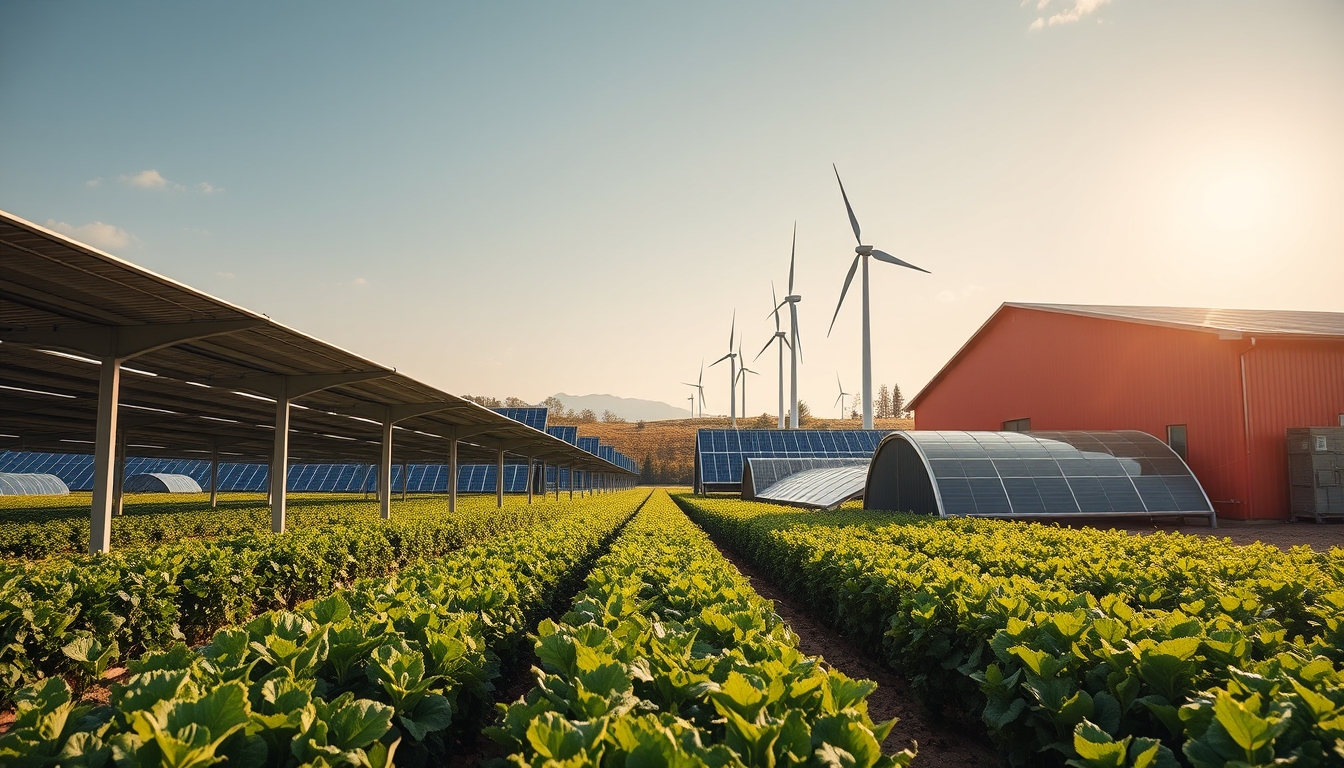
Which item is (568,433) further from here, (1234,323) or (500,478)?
(1234,323)

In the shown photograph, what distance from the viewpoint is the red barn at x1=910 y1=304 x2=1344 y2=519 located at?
1822 centimetres

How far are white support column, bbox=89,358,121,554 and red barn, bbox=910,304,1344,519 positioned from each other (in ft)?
82.1

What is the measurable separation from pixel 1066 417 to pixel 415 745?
25.9m

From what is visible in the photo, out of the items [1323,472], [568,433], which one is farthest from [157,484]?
[1323,472]

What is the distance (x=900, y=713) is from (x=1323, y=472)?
1792cm

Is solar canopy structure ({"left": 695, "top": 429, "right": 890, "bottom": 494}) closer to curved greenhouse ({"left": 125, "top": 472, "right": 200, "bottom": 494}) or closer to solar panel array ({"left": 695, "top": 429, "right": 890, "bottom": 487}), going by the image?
solar panel array ({"left": 695, "top": 429, "right": 890, "bottom": 487})

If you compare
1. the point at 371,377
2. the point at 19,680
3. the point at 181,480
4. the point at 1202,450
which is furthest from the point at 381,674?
the point at 181,480

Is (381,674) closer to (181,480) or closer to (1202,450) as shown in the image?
(1202,450)

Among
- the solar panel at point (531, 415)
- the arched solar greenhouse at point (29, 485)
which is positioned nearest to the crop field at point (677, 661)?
the solar panel at point (531, 415)

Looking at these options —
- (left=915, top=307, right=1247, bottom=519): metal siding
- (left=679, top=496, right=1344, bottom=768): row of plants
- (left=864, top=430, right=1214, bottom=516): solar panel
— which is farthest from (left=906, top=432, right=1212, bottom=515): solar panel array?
(left=679, top=496, right=1344, bottom=768): row of plants

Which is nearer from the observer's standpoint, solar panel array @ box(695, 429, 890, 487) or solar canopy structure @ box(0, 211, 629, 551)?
solar canopy structure @ box(0, 211, 629, 551)

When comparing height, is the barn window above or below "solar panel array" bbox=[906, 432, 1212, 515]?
above

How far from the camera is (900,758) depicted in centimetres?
240

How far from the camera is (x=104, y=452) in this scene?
1036cm
